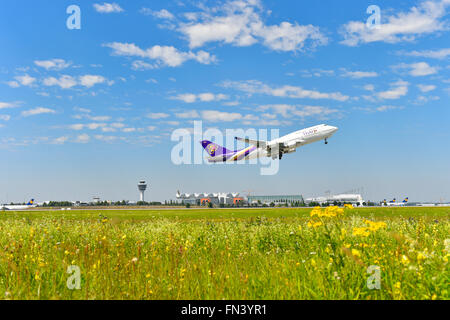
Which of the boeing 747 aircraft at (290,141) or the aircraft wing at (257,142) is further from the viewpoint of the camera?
the aircraft wing at (257,142)

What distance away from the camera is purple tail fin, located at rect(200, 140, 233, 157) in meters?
85.6

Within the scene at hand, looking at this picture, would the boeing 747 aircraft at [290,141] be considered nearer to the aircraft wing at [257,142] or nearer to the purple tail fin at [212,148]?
the aircraft wing at [257,142]

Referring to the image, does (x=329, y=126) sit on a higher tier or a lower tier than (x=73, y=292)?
higher

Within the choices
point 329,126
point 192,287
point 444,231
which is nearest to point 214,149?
point 329,126

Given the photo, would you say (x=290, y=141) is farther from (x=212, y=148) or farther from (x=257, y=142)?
A: (x=212, y=148)

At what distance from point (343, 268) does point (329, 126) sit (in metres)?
58.0

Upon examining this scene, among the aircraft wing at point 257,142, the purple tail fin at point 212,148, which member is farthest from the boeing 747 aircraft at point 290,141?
the purple tail fin at point 212,148

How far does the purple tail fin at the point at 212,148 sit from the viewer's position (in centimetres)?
8560

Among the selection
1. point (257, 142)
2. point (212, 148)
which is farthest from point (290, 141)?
point (212, 148)

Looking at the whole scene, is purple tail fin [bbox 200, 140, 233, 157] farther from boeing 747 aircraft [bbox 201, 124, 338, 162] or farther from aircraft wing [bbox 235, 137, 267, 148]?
aircraft wing [bbox 235, 137, 267, 148]

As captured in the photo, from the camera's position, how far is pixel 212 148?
8831cm
